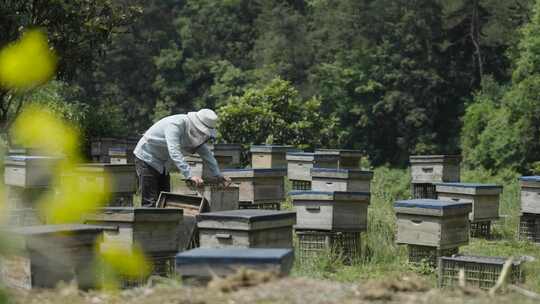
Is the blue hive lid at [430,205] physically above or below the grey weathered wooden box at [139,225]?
above

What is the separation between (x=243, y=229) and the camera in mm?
7027

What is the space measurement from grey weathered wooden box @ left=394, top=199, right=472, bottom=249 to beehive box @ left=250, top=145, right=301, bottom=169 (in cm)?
568

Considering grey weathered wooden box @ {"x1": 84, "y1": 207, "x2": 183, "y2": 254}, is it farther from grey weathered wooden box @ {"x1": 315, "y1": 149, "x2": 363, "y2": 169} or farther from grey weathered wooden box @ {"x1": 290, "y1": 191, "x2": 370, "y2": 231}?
grey weathered wooden box @ {"x1": 315, "y1": 149, "x2": 363, "y2": 169}

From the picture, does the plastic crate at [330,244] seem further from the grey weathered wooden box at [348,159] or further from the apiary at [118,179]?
the grey weathered wooden box at [348,159]

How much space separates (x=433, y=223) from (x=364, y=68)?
3630 centimetres

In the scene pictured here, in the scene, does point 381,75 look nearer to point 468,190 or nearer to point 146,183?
point 468,190

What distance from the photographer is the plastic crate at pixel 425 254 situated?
888cm

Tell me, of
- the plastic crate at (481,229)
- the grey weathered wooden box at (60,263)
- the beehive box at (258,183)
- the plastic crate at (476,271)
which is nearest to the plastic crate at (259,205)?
the beehive box at (258,183)

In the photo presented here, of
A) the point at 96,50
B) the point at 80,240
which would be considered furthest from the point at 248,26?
the point at 80,240

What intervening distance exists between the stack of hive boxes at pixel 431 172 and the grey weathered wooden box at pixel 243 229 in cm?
643

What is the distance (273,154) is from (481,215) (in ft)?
14.2

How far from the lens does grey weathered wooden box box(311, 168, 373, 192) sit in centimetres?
1155

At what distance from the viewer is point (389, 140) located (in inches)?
1763

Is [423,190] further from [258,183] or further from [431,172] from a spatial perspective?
[258,183]
